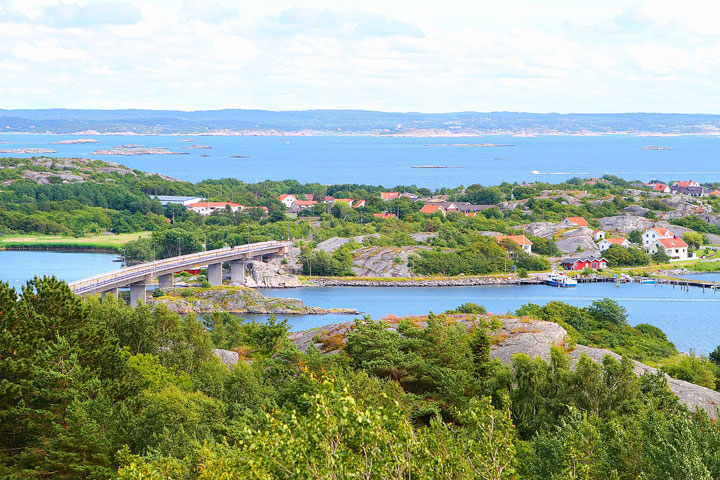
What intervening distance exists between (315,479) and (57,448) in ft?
20.0

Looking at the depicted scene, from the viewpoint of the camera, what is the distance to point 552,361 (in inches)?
547

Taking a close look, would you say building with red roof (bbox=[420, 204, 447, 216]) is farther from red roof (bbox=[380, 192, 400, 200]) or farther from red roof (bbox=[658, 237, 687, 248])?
red roof (bbox=[658, 237, 687, 248])

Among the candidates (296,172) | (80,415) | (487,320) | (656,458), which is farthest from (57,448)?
(296,172)

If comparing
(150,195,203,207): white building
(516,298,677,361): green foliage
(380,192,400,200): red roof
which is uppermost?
(516,298,677,361): green foliage

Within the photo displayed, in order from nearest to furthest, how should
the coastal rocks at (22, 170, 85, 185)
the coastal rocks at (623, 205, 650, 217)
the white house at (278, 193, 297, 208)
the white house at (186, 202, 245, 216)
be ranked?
1. the coastal rocks at (623, 205, 650, 217)
2. the white house at (186, 202, 245, 216)
3. the white house at (278, 193, 297, 208)
4. the coastal rocks at (22, 170, 85, 185)

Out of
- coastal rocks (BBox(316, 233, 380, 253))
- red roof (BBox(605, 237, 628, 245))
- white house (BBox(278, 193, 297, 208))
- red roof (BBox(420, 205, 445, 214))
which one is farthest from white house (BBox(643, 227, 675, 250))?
white house (BBox(278, 193, 297, 208))

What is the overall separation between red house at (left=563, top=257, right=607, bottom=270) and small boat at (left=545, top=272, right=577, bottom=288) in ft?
7.85

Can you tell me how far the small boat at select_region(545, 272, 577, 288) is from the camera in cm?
4491

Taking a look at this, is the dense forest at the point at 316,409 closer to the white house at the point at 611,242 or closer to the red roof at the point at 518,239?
the red roof at the point at 518,239

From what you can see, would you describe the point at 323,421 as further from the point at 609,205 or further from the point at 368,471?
the point at 609,205

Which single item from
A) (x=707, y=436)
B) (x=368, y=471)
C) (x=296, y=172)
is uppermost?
(x=368, y=471)

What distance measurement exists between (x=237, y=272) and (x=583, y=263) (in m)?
19.0

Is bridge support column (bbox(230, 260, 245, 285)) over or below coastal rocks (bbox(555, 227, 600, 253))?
below

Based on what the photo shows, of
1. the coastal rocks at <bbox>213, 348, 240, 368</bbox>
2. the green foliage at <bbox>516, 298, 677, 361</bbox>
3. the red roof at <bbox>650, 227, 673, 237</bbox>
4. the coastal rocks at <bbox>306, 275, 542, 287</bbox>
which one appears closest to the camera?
the coastal rocks at <bbox>213, 348, 240, 368</bbox>
